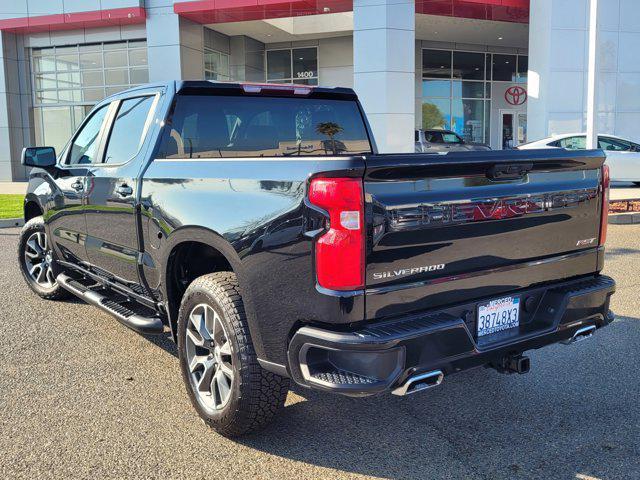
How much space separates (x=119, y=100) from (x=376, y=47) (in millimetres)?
17345

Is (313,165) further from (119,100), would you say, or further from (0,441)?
(119,100)

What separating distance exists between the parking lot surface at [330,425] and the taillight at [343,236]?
1048 millimetres

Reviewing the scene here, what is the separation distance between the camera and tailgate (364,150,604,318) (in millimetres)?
2701

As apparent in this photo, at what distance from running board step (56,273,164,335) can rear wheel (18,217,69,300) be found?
2.85ft

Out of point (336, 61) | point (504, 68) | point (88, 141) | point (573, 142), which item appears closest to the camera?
point (88, 141)

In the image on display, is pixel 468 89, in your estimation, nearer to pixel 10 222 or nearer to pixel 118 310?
pixel 10 222

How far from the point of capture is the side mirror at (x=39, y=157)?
521 cm

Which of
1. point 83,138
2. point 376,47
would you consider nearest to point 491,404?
point 83,138

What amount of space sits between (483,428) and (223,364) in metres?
1.50

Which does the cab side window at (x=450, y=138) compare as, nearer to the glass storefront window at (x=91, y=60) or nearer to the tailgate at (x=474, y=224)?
the glass storefront window at (x=91, y=60)

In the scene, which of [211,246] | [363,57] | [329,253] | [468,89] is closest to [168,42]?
[363,57]

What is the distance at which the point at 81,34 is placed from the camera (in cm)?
2550

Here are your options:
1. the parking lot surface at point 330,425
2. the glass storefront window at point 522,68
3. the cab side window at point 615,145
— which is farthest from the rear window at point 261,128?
the glass storefront window at point 522,68

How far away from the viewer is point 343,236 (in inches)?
104
